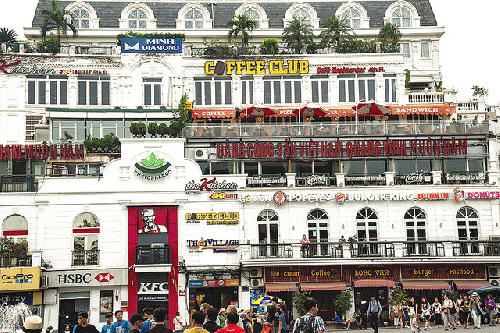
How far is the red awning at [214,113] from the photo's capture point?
5412cm

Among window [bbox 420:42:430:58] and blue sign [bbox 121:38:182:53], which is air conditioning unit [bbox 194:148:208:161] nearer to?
blue sign [bbox 121:38:182:53]

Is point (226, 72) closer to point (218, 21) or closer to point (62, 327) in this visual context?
point (218, 21)

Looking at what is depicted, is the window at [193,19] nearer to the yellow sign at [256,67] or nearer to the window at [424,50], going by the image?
the yellow sign at [256,67]

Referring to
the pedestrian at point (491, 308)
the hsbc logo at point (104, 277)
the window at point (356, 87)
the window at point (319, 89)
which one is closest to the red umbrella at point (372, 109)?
the window at point (356, 87)

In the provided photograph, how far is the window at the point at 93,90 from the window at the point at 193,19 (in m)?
11.9

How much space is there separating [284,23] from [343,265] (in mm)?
27905

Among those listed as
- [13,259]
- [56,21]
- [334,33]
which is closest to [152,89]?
[56,21]

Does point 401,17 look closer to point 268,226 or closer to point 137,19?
point 137,19

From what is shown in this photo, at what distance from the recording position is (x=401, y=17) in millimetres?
66000

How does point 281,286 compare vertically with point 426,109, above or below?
below

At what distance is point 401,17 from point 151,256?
35.0 metres

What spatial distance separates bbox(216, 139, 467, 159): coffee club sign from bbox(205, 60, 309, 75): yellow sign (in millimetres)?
8872

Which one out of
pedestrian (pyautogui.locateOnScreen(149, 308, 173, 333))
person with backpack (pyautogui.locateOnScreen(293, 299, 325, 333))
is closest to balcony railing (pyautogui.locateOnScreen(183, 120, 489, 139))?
person with backpack (pyautogui.locateOnScreen(293, 299, 325, 333))

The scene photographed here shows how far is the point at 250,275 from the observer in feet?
149
